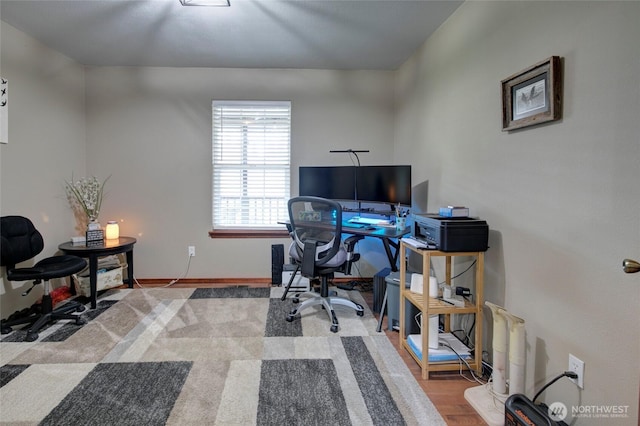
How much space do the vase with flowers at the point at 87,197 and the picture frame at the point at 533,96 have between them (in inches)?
142

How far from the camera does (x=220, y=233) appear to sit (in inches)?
142

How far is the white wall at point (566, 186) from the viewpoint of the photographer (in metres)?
1.18

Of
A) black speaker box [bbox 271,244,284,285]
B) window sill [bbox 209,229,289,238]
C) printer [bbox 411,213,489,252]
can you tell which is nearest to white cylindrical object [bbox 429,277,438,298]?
printer [bbox 411,213,489,252]

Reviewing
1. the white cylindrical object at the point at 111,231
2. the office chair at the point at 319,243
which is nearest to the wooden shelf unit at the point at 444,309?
the office chair at the point at 319,243

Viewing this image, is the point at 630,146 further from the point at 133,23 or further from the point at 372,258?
the point at 133,23

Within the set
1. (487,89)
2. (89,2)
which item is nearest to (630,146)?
(487,89)

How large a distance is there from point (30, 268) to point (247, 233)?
1.84 meters

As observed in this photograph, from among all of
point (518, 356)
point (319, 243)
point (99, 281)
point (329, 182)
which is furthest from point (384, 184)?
point (99, 281)

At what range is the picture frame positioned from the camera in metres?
1.44

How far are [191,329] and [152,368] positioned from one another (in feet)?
1.76

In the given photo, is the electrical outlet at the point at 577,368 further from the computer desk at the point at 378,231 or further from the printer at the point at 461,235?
the computer desk at the point at 378,231

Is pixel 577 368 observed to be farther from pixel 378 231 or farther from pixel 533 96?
pixel 378 231

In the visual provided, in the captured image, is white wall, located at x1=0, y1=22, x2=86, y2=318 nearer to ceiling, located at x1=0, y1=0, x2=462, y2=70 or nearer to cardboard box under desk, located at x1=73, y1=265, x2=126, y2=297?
ceiling, located at x1=0, y1=0, x2=462, y2=70

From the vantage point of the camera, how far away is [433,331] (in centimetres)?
195
